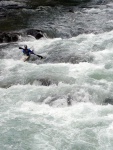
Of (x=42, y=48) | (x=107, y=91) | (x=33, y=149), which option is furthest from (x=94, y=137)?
(x=42, y=48)

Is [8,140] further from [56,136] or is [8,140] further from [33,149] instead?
[56,136]

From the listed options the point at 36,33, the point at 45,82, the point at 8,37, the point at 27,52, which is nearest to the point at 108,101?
the point at 45,82

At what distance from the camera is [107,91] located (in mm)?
11875

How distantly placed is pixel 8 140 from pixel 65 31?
35.2 feet

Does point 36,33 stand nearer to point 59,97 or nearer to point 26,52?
point 26,52

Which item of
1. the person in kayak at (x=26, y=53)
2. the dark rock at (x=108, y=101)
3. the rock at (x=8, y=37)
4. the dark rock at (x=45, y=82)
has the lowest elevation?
the dark rock at (x=108, y=101)

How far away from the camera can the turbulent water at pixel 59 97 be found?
9.66 meters

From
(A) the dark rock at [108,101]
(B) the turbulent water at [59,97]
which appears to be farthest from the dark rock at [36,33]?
(A) the dark rock at [108,101]

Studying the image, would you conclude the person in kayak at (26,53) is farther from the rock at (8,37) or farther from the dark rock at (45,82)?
the rock at (8,37)

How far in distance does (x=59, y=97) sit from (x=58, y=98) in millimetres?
66

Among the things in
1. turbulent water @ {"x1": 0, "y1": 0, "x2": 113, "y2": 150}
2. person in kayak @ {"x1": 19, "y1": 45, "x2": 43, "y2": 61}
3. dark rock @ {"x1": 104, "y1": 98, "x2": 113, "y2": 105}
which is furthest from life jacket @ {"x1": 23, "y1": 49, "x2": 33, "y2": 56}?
dark rock @ {"x1": 104, "y1": 98, "x2": 113, "y2": 105}

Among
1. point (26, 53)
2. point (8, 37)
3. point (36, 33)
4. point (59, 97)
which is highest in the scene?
point (36, 33)

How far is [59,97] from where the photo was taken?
11.6 m

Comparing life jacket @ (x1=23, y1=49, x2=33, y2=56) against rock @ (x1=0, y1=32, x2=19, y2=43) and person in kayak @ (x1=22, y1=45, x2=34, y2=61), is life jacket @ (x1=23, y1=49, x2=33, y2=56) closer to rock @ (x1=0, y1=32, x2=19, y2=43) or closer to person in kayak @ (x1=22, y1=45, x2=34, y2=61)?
person in kayak @ (x1=22, y1=45, x2=34, y2=61)
